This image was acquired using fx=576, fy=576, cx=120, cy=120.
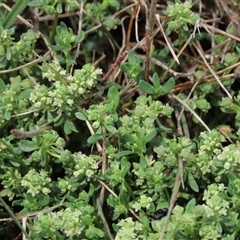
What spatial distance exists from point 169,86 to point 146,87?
87mm

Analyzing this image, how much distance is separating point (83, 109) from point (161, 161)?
0.35 metres

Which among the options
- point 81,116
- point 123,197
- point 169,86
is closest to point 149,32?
point 169,86

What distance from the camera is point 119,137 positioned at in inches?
81.8

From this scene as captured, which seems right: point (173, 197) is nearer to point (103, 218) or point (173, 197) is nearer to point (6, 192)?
point (103, 218)

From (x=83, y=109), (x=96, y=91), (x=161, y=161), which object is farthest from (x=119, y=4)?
(x=161, y=161)

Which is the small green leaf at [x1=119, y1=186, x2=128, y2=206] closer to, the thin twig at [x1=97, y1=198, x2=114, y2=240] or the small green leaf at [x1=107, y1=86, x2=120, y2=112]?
the thin twig at [x1=97, y1=198, x2=114, y2=240]

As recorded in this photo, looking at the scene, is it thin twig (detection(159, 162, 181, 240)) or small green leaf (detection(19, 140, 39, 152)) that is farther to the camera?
small green leaf (detection(19, 140, 39, 152))

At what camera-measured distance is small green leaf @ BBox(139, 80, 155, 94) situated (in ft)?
7.04

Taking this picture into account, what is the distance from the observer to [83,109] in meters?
2.15

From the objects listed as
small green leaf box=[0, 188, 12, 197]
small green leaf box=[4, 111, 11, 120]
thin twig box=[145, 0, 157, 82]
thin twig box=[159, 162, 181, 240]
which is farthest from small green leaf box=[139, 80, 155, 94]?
small green leaf box=[0, 188, 12, 197]

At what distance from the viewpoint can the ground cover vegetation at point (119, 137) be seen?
1919 mm

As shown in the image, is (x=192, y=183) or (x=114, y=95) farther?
(x=114, y=95)

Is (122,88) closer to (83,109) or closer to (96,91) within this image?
(96,91)

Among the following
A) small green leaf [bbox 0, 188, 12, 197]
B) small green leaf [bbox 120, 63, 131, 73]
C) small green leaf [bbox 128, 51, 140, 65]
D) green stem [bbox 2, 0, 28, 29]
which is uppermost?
green stem [bbox 2, 0, 28, 29]
